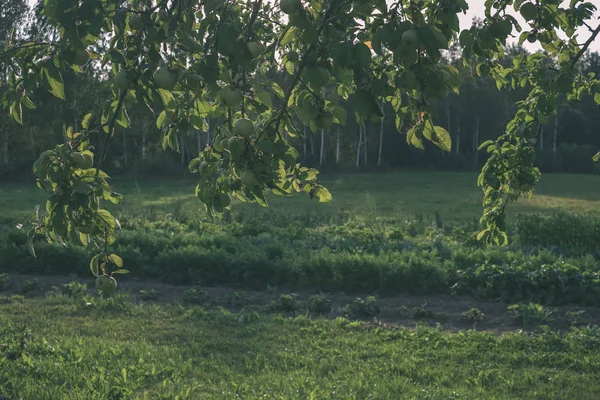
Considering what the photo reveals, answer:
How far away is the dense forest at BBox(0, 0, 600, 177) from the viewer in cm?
3369

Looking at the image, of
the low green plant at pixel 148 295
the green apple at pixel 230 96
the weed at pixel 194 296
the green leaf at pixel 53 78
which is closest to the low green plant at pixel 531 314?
the weed at pixel 194 296

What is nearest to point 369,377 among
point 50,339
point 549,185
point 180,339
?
point 180,339

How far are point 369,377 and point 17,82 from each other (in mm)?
3183

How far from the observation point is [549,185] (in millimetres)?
32812

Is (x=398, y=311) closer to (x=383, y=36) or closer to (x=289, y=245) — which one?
(x=289, y=245)

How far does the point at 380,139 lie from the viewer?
40500mm

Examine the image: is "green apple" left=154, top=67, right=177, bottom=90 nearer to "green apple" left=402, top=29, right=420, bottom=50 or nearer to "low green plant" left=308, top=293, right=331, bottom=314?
"green apple" left=402, top=29, right=420, bottom=50

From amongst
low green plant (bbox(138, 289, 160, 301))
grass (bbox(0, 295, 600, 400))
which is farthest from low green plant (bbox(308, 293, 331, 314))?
low green plant (bbox(138, 289, 160, 301))

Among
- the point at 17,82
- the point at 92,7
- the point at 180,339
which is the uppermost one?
the point at 92,7

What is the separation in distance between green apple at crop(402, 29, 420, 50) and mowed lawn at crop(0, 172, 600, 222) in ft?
37.6

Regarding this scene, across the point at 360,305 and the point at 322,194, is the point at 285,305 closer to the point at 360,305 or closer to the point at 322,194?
the point at 360,305

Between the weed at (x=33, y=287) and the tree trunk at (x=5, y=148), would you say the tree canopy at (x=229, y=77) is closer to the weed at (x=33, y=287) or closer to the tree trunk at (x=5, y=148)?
the weed at (x=33, y=287)

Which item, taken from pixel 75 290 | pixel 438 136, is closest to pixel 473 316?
pixel 75 290

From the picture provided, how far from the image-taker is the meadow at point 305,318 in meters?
4.48
